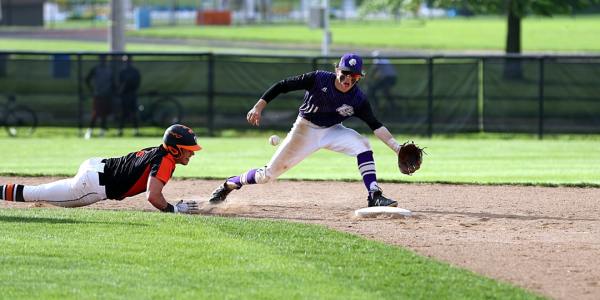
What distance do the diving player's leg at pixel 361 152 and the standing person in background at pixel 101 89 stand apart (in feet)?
43.2

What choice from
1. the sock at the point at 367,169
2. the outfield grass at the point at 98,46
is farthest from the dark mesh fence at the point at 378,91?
the outfield grass at the point at 98,46

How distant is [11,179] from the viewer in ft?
47.9

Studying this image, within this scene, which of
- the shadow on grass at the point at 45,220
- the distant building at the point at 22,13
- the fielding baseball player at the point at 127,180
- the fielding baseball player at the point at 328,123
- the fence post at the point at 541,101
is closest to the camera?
the shadow on grass at the point at 45,220

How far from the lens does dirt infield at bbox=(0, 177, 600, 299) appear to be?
826cm

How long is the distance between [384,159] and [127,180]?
8.44 meters

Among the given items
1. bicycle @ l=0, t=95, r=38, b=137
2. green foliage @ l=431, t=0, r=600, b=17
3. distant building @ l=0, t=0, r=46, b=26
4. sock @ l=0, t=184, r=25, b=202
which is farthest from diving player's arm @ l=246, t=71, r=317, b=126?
distant building @ l=0, t=0, r=46, b=26

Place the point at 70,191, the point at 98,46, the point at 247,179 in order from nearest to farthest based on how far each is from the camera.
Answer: the point at 70,191 → the point at 247,179 → the point at 98,46

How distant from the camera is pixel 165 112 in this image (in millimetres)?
24297

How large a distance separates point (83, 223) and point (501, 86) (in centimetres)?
1595

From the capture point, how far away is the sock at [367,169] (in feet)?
36.6

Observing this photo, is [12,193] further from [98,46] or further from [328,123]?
[98,46]

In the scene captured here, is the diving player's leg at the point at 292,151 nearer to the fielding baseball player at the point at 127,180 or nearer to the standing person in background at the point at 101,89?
the fielding baseball player at the point at 127,180

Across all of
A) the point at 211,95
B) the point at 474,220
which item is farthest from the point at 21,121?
the point at 474,220

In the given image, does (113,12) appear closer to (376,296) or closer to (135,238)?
(135,238)
